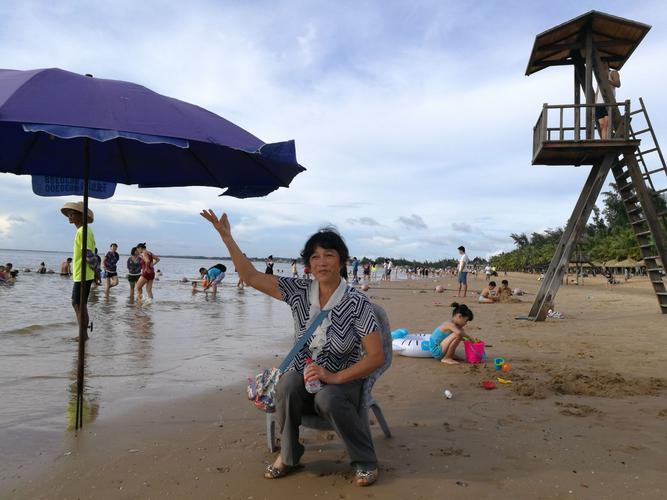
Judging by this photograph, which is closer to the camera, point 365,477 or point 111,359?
point 365,477

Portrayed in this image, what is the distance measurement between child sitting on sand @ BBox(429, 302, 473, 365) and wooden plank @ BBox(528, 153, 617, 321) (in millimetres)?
4726

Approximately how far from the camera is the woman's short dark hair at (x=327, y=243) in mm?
3119

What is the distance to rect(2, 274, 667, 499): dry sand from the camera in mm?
2785

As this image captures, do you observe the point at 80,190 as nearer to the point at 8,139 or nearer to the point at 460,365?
the point at 8,139

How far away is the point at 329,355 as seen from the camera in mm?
2986

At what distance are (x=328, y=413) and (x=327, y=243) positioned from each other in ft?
3.32

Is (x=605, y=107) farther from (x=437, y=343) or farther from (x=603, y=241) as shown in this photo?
(x=603, y=241)

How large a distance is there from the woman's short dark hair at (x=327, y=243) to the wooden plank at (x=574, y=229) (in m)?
8.16

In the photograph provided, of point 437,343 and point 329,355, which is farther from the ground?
point 329,355

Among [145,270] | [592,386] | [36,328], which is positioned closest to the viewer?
[592,386]

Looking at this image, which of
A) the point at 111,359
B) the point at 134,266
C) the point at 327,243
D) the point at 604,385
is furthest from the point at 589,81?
the point at 134,266

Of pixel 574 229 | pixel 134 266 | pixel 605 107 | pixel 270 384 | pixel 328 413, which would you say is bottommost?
pixel 328 413

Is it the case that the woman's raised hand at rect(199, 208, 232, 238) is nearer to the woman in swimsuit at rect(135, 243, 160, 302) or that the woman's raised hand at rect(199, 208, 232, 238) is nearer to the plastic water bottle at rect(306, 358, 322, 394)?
the plastic water bottle at rect(306, 358, 322, 394)

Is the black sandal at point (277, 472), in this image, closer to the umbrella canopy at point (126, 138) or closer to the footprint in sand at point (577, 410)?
the umbrella canopy at point (126, 138)
